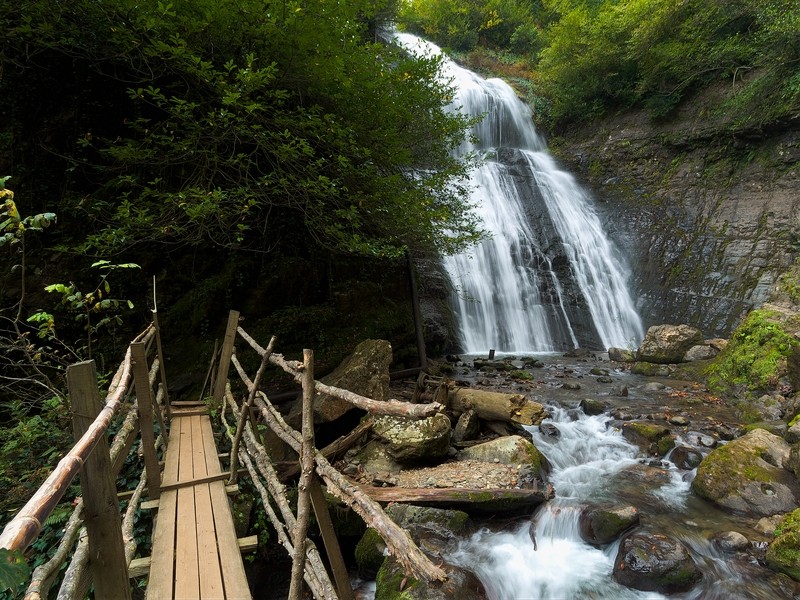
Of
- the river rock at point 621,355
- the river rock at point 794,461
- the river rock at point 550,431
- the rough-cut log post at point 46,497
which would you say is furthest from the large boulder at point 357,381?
the river rock at point 621,355

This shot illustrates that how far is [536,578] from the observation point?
12.6 feet

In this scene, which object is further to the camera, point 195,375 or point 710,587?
point 195,375

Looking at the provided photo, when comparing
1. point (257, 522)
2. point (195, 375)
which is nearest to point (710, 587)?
point (257, 522)

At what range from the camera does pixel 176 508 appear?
3.16 meters

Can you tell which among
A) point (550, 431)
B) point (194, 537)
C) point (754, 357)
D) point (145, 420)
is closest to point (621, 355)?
point (754, 357)

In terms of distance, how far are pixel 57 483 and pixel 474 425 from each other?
537cm

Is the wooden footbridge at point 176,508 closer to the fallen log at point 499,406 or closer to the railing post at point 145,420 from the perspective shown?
the railing post at point 145,420

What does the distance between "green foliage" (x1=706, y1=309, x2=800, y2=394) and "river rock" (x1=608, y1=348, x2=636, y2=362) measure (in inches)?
89.2

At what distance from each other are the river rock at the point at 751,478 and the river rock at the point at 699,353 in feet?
16.6

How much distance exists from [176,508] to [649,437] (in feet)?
19.7

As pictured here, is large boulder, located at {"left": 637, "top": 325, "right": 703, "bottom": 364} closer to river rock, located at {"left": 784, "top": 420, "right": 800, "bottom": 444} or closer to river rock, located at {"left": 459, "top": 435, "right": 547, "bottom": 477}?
river rock, located at {"left": 784, "top": 420, "right": 800, "bottom": 444}

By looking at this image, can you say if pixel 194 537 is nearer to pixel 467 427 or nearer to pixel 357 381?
pixel 357 381

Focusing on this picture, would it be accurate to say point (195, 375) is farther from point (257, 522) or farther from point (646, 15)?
point (646, 15)

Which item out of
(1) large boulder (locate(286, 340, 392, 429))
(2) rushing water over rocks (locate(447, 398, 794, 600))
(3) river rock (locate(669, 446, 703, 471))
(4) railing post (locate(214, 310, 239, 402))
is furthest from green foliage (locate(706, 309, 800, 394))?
(4) railing post (locate(214, 310, 239, 402))
